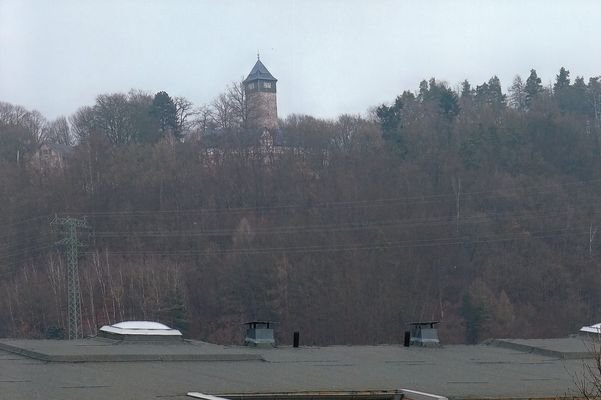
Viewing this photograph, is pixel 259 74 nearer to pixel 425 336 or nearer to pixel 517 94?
pixel 517 94

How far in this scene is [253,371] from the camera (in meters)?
16.7

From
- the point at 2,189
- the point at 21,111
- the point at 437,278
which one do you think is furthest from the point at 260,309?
the point at 21,111

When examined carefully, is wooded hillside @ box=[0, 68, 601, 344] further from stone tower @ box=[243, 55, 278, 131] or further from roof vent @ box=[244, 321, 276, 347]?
roof vent @ box=[244, 321, 276, 347]

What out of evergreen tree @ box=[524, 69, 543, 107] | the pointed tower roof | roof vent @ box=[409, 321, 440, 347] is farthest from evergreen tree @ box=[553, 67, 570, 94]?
roof vent @ box=[409, 321, 440, 347]

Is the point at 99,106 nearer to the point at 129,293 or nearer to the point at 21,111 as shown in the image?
the point at 21,111

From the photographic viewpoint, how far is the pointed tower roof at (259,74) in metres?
126

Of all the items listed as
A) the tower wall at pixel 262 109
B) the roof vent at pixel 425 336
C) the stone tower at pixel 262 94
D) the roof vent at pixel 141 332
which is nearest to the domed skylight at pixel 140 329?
the roof vent at pixel 141 332

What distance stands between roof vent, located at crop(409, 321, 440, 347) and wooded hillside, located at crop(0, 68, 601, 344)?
3158cm

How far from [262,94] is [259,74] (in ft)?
18.9

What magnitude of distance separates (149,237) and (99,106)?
22.4 meters

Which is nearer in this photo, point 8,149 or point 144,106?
point 8,149

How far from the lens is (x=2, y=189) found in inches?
2837

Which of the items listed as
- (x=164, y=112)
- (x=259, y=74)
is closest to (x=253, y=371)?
(x=164, y=112)

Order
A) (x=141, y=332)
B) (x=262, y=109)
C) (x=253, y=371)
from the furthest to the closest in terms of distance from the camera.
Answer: (x=262, y=109)
(x=141, y=332)
(x=253, y=371)
